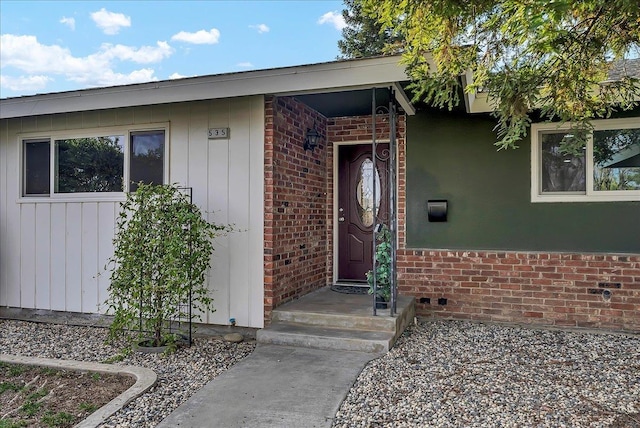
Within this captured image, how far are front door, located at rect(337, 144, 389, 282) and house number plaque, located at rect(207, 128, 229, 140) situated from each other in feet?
6.60

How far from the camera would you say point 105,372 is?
358 centimetres

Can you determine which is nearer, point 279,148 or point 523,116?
point 523,116

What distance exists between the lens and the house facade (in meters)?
4.58

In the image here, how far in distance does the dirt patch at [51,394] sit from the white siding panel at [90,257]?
1.39 m

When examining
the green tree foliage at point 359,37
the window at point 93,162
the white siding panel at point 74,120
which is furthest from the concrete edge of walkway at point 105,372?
the green tree foliage at point 359,37

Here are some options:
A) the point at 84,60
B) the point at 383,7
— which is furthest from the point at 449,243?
the point at 84,60

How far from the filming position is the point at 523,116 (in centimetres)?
307

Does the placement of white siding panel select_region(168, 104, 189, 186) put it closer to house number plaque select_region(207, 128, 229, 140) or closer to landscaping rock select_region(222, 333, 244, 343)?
house number plaque select_region(207, 128, 229, 140)

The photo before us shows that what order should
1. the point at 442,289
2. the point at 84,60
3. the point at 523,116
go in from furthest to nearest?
the point at 84,60, the point at 442,289, the point at 523,116

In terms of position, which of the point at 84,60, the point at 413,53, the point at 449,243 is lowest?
the point at 449,243

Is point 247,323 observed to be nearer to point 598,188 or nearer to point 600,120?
point 598,188

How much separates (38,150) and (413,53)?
481cm

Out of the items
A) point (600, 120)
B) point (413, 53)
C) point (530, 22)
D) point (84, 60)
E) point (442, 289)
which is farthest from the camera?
point (84, 60)

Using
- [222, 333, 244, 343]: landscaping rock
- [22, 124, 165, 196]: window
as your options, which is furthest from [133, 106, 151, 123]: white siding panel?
[222, 333, 244, 343]: landscaping rock
